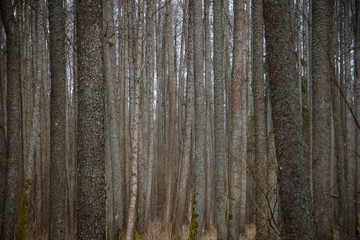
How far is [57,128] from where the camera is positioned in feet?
19.2

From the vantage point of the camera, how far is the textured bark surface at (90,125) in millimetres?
3951

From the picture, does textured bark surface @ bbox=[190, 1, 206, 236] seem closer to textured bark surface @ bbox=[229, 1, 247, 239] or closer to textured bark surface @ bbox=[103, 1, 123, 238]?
textured bark surface @ bbox=[229, 1, 247, 239]

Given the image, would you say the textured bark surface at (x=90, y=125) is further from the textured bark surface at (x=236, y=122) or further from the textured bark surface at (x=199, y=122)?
the textured bark surface at (x=199, y=122)

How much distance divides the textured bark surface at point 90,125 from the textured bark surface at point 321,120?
4314 millimetres

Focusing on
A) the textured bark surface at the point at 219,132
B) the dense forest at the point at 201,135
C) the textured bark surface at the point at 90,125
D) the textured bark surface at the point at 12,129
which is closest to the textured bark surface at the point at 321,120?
the dense forest at the point at 201,135

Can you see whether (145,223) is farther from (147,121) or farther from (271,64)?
(271,64)

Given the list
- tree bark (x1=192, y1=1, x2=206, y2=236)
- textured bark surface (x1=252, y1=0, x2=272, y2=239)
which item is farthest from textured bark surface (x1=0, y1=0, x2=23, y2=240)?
textured bark surface (x1=252, y1=0, x2=272, y2=239)

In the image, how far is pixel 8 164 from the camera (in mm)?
6602

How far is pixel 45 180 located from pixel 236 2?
9.06 meters

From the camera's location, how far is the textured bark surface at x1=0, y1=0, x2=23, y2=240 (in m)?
6.48

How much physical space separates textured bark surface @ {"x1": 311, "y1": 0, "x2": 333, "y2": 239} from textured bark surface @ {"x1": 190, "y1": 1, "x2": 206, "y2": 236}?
8.47 ft

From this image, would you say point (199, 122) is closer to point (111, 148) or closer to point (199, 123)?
point (199, 123)

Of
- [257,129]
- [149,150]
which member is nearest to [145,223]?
[149,150]

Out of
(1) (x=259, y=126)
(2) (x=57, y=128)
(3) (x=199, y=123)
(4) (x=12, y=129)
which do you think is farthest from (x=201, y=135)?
(4) (x=12, y=129)
